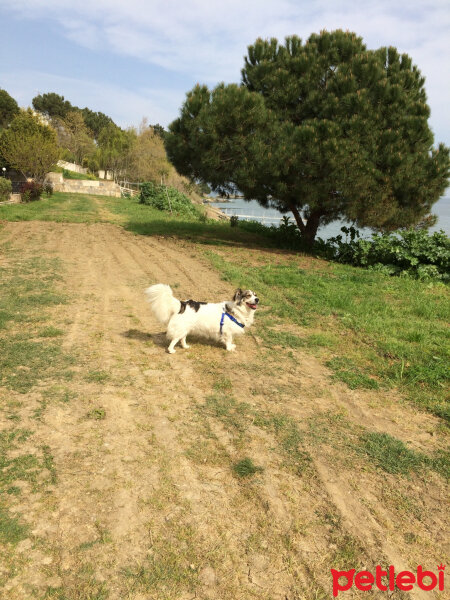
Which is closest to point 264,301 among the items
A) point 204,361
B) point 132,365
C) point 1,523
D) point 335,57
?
point 204,361

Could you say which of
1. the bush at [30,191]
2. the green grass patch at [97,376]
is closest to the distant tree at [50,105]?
the bush at [30,191]

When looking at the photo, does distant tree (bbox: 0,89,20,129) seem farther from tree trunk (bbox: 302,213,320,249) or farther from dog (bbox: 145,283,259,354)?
dog (bbox: 145,283,259,354)

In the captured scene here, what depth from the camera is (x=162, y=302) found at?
5746mm

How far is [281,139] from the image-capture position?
1410 centimetres

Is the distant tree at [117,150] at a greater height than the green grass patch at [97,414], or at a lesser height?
greater

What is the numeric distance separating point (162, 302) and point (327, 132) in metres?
10.3

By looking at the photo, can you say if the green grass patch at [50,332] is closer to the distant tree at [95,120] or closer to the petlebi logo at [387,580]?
the petlebi logo at [387,580]

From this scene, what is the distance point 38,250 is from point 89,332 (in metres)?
7.49

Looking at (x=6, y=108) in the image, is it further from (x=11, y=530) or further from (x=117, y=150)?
(x=11, y=530)

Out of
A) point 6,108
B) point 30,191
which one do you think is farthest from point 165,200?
point 6,108

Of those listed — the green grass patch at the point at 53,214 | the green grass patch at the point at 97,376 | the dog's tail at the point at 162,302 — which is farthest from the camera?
the green grass patch at the point at 53,214

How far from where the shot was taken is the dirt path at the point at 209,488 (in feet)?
8.55

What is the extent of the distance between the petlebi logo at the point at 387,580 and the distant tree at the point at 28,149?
118 ft

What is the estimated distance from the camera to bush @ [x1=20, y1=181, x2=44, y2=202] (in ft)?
90.7
